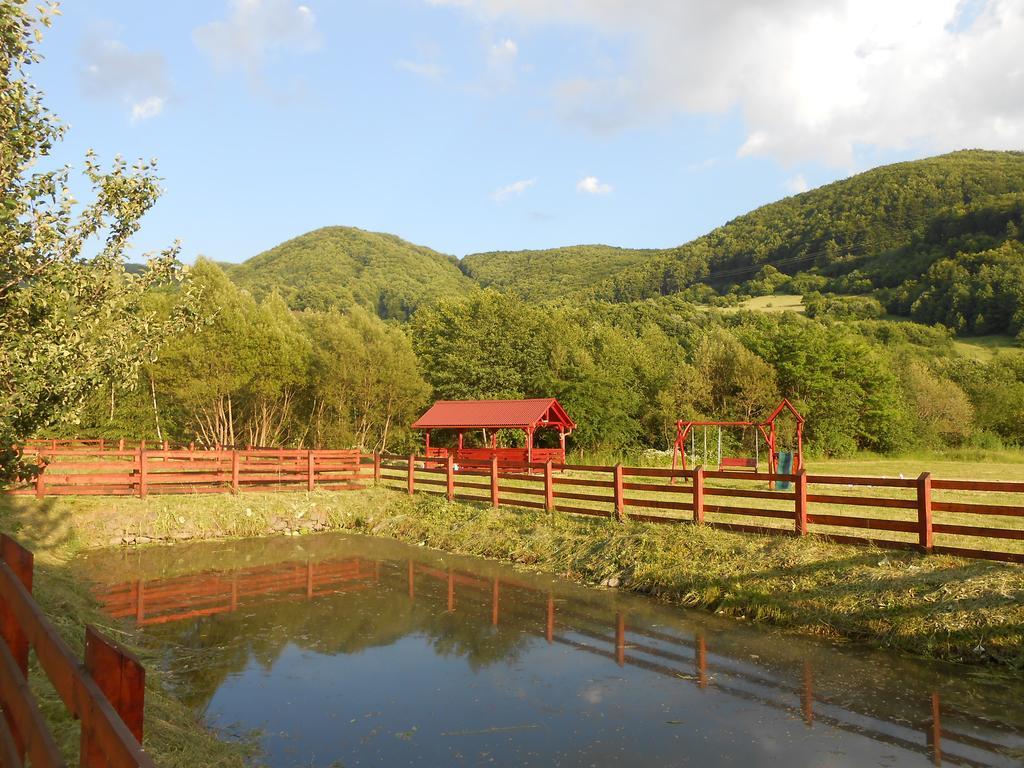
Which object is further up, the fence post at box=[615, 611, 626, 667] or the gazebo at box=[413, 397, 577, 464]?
the gazebo at box=[413, 397, 577, 464]

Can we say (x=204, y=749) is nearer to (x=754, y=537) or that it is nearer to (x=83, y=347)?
(x=83, y=347)

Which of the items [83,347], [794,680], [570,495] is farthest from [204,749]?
[570,495]

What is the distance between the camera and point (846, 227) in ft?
322

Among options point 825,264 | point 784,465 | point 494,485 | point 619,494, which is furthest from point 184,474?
point 825,264

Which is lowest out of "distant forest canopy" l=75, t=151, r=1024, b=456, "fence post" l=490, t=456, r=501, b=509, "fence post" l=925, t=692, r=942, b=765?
"fence post" l=925, t=692, r=942, b=765

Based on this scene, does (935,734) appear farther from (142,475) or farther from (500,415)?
(500,415)

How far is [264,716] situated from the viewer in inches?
269

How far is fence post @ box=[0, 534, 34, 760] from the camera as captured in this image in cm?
282

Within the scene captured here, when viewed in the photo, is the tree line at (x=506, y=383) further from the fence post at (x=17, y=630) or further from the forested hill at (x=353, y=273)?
the forested hill at (x=353, y=273)

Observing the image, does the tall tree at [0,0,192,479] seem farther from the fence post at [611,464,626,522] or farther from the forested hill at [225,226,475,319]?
the forested hill at [225,226,475,319]

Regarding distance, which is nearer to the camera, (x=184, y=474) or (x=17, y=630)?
(x=17, y=630)

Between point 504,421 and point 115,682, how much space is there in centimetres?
2765

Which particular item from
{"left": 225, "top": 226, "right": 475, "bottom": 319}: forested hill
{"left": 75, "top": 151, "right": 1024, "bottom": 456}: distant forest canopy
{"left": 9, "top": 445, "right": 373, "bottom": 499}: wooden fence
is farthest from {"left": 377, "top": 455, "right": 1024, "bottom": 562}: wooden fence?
{"left": 225, "top": 226, "right": 475, "bottom": 319}: forested hill

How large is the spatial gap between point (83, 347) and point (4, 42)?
10.3 feet
